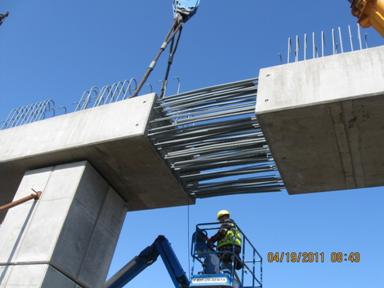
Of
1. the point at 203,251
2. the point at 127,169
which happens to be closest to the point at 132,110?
the point at 127,169

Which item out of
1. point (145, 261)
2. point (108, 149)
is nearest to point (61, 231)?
point (108, 149)

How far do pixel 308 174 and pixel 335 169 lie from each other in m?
0.54

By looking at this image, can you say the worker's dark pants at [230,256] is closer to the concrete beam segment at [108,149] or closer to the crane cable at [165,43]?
the concrete beam segment at [108,149]

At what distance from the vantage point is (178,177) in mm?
10125

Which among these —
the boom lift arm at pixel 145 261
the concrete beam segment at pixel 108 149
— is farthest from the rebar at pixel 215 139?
the boom lift arm at pixel 145 261

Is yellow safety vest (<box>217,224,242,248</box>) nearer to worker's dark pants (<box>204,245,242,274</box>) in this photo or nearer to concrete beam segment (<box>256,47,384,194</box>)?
worker's dark pants (<box>204,245,242,274</box>)

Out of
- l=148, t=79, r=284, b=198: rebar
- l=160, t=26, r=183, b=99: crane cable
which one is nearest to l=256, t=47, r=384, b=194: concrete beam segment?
l=148, t=79, r=284, b=198: rebar

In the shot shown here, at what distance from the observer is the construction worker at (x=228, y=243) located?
32.5ft

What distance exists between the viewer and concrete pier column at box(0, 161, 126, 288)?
866 centimetres

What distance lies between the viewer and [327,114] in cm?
764

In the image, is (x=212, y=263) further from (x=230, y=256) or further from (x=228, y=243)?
(x=228, y=243)

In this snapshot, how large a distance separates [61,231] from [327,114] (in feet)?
18.6

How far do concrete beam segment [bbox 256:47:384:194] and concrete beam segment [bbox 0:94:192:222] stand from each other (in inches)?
105

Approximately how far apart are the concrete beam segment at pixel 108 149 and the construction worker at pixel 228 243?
117 centimetres
